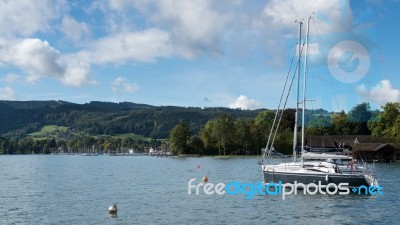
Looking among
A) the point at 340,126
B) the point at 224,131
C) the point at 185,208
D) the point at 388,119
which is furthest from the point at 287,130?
the point at 185,208

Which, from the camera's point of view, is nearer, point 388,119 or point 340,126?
point 388,119

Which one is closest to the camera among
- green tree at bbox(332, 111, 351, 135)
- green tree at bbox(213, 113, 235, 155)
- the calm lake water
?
the calm lake water

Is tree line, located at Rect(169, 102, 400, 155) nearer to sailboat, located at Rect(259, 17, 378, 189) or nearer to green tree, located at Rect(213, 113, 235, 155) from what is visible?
green tree, located at Rect(213, 113, 235, 155)

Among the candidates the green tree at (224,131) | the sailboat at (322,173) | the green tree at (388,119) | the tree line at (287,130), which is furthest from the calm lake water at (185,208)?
the green tree at (224,131)

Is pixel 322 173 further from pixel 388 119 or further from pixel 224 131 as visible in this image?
pixel 224 131

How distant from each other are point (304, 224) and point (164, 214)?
10.7m

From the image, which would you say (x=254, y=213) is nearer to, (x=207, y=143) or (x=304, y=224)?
(x=304, y=224)

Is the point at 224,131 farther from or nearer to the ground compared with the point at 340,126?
nearer to the ground

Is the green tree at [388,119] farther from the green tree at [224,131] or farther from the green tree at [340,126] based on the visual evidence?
the green tree at [224,131]

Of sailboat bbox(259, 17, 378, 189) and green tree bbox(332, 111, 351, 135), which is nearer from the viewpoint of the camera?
sailboat bbox(259, 17, 378, 189)

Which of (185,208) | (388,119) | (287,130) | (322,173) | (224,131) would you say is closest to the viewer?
(185,208)

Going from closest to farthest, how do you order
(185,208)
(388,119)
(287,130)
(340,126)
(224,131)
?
(185,208)
(388,119)
(340,126)
(287,130)
(224,131)

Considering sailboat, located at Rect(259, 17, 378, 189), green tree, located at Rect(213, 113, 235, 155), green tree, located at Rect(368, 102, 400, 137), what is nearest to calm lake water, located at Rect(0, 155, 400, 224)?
sailboat, located at Rect(259, 17, 378, 189)

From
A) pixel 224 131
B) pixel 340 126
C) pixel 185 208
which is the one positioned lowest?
pixel 185 208
